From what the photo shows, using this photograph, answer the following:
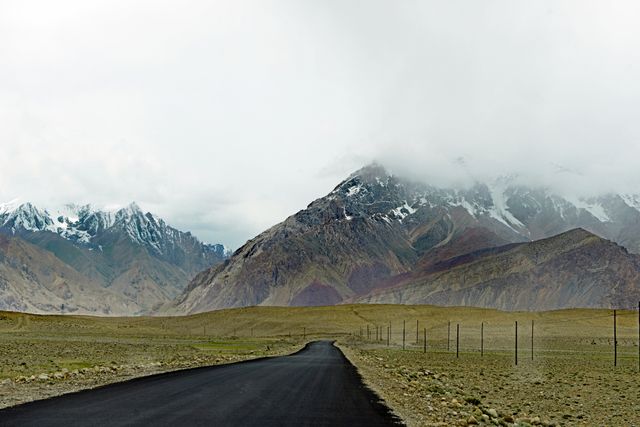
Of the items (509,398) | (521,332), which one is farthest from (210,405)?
(521,332)

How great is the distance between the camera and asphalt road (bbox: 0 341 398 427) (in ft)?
58.1

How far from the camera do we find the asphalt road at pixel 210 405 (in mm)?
17703

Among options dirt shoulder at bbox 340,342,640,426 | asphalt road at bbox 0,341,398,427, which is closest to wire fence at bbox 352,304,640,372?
dirt shoulder at bbox 340,342,640,426

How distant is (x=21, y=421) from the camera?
56.2ft

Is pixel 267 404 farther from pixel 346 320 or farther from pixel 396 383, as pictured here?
pixel 346 320

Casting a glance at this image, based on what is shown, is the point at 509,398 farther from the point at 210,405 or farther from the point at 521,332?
the point at 521,332

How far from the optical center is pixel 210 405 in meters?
21.0

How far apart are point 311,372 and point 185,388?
12.8 meters

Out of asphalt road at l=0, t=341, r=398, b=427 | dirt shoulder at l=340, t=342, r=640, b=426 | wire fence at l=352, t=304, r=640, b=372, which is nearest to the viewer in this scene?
asphalt road at l=0, t=341, r=398, b=427

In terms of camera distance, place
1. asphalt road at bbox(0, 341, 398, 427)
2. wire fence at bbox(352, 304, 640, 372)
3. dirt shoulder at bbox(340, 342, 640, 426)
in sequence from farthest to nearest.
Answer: wire fence at bbox(352, 304, 640, 372)
dirt shoulder at bbox(340, 342, 640, 426)
asphalt road at bbox(0, 341, 398, 427)

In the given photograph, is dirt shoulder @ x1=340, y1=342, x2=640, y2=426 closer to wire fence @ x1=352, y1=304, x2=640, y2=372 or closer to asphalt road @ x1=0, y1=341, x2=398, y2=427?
Result: asphalt road @ x1=0, y1=341, x2=398, y2=427

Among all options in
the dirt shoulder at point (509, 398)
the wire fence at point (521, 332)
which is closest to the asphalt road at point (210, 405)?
the dirt shoulder at point (509, 398)

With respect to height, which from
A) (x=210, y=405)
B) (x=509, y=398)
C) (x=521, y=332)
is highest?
(x=210, y=405)

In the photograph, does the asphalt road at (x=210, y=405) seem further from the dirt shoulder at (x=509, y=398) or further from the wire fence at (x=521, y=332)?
the wire fence at (x=521, y=332)
